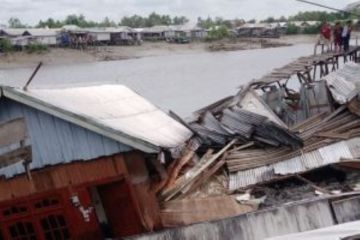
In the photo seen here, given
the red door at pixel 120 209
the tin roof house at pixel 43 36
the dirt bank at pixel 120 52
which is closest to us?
the red door at pixel 120 209

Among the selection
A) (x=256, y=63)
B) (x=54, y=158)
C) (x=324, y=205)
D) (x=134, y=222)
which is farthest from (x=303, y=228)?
(x=256, y=63)

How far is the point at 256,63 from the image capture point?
230ft

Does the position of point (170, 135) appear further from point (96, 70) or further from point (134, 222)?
point (96, 70)

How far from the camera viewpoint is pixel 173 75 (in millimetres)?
64375

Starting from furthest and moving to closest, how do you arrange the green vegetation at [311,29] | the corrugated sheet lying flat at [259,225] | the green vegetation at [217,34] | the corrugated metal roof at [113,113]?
the green vegetation at [311,29], the green vegetation at [217,34], the corrugated sheet lying flat at [259,225], the corrugated metal roof at [113,113]

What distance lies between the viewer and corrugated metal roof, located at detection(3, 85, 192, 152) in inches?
454

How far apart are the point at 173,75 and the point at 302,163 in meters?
49.3

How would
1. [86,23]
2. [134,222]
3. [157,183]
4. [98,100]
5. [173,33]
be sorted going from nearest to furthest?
[134,222] → [157,183] → [98,100] → [173,33] → [86,23]

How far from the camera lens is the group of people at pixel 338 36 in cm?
2854

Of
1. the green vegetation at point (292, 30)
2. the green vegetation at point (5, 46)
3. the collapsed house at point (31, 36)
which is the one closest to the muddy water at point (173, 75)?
the green vegetation at point (5, 46)

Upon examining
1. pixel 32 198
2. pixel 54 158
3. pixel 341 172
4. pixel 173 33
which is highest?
pixel 54 158

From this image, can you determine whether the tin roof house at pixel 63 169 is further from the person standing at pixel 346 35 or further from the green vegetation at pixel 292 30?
the green vegetation at pixel 292 30

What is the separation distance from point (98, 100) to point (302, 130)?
5.96 m

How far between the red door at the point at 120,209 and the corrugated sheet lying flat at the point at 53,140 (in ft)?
3.01
